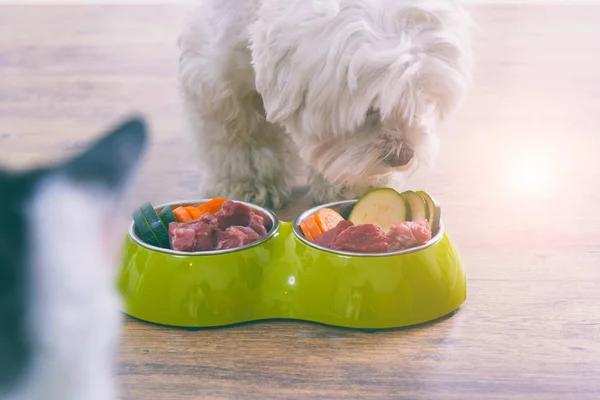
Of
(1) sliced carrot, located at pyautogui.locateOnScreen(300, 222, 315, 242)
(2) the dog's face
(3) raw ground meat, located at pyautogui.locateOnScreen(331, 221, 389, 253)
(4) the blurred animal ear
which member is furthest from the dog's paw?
(4) the blurred animal ear

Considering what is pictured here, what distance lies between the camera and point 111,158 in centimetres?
73

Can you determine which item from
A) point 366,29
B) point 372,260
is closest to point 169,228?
point 372,260

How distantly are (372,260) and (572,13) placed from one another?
11.8 feet

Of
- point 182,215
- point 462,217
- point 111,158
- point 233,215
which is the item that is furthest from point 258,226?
point 111,158

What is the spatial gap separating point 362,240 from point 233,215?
0.89 ft

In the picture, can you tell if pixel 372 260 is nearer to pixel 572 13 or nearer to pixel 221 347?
pixel 221 347

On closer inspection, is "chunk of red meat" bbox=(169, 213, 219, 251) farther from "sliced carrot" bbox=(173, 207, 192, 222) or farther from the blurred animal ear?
the blurred animal ear

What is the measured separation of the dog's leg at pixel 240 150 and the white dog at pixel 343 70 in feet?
0.19

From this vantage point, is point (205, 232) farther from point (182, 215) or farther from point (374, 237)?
point (374, 237)

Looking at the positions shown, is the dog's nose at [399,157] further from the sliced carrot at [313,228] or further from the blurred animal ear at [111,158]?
the blurred animal ear at [111,158]

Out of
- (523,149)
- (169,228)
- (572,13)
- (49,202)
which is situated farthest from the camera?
(572,13)

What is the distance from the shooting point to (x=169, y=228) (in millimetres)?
1703

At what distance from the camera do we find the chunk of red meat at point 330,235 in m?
1.66

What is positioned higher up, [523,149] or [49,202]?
[49,202]
